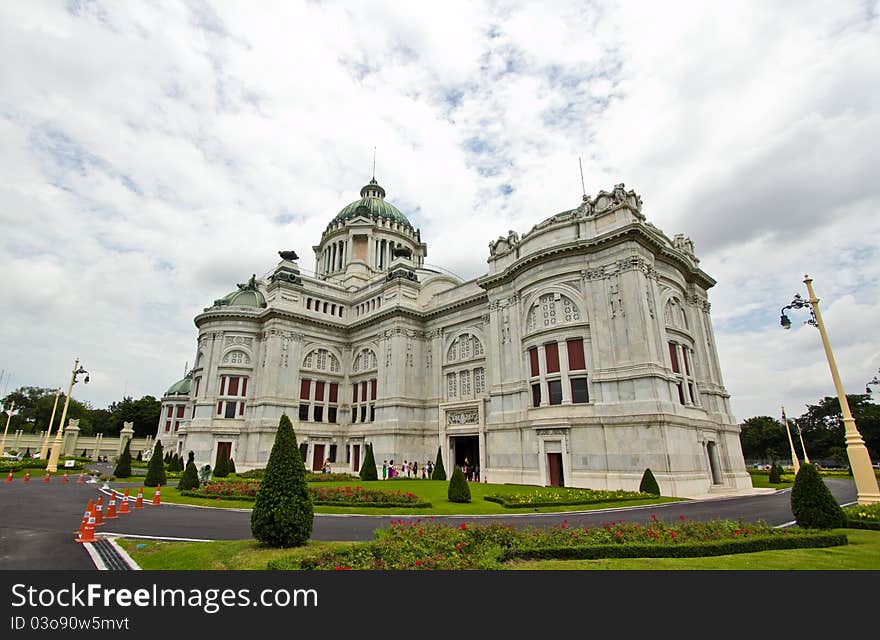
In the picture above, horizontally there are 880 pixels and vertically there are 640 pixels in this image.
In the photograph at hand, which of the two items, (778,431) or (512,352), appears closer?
(512,352)

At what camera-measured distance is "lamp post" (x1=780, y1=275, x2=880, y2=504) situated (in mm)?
16170

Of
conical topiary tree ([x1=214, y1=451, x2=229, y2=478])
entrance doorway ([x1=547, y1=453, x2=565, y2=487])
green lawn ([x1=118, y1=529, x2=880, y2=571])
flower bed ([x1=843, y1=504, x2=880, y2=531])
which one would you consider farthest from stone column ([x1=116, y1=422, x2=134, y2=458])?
flower bed ([x1=843, y1=504, x2=880, y2=531])

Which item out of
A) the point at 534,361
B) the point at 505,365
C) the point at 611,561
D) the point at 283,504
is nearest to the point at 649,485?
the point at 534,361

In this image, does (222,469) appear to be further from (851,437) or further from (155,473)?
(851,437)

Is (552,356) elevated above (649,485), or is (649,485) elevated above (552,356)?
(552,356)

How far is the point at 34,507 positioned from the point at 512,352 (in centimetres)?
3190

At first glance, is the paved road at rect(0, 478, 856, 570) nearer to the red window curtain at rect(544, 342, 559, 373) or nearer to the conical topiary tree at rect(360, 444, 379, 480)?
the red window curtain at rect(544, 342, 559, 373)

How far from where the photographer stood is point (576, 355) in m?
34.0

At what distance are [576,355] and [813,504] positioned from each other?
20.2 m

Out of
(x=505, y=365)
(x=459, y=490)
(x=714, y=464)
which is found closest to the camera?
(x=459, y=490)

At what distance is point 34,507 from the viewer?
70.8 ft

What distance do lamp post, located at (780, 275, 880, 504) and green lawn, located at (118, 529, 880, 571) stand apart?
5.46 m
